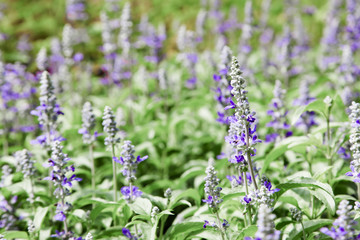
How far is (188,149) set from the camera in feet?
25.5

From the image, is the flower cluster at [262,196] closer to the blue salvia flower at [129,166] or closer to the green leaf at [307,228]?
the green leaf at [307,228]

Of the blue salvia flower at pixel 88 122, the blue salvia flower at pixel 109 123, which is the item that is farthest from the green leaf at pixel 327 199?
the blue salvia flower at pixel 88 122

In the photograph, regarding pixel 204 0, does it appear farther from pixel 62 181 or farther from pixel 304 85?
pixel 62 181

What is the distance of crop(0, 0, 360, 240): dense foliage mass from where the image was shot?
3.72m

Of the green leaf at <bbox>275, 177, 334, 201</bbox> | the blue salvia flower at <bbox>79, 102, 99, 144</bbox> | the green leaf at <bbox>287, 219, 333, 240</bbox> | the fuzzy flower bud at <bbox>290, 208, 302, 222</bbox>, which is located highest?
the blue salvia flower at <bbox>79, 102, 99, 144</bbox>

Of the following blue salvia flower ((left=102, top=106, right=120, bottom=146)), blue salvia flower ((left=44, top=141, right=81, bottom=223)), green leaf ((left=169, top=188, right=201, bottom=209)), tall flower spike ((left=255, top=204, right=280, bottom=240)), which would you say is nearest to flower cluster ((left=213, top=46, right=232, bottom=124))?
green leaf ((left=169, top=188, right=201, bottom=209))

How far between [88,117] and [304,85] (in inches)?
146

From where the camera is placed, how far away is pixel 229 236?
12.4 feet

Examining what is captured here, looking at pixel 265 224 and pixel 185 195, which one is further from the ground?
pixel 185 195

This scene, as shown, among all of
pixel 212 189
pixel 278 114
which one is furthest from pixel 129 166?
pixel 278 114

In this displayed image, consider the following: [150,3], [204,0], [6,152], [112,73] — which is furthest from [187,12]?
[6,152]

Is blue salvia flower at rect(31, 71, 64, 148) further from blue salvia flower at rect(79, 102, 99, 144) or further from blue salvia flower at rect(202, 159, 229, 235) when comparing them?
blue salvia flower at rect(202, 159, 229, 235)

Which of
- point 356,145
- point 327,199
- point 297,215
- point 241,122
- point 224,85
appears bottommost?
point 297,215

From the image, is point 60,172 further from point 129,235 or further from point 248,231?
point 248,231
